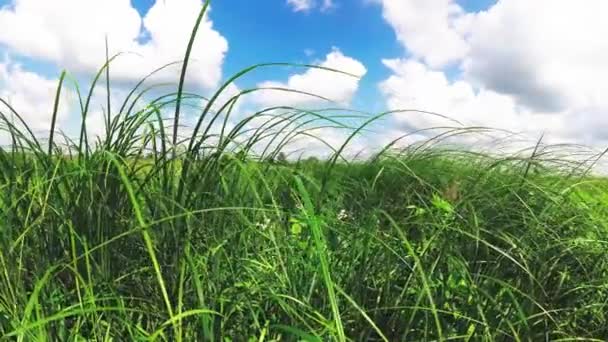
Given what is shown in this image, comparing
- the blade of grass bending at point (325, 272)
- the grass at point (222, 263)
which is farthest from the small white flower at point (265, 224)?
the blade of grass bending at point (325, 272)

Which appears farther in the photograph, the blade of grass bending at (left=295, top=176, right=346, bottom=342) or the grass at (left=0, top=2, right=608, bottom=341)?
the grass at (left=0, top=2, right=608, bottom=341)

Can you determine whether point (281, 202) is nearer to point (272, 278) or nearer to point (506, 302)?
point (272, 278)

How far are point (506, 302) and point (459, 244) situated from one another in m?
0.26

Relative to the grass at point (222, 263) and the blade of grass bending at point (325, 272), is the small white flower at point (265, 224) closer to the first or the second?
the grass at point (222, 263)

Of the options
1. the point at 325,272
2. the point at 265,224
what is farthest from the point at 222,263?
the point at 325,272

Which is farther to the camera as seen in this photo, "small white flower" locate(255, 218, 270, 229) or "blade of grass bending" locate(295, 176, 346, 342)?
"small white flower" locate(255, 218, 270, 229)

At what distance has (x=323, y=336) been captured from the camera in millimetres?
1945

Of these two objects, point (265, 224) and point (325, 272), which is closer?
point (325, 272)

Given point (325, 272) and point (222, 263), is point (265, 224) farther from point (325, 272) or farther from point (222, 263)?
point (325, 272)

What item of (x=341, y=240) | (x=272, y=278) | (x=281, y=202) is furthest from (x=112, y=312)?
(x=281, y=202)

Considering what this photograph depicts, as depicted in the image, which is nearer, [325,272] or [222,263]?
[325,272]

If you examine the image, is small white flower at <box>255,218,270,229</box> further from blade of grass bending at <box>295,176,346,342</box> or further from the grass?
blade of grass bending at <box>295,176,346,342</box>

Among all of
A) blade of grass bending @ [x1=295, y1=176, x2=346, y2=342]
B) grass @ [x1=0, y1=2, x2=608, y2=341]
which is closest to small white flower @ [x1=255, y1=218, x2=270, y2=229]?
grass @ [x1=0, y1=2, x2=608, y2=341]

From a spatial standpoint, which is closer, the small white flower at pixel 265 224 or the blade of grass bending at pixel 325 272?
the blade of grass bending at pixel 325 272
